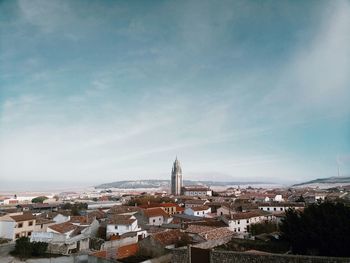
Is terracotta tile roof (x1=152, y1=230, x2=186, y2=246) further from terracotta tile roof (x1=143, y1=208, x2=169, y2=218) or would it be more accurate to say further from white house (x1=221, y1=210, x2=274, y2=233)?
terracotta tile roof (x1=143, y1=208, x2=169, y2=218)

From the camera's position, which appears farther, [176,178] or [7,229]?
[176,178]

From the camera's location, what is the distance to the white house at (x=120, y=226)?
2531 centimetres

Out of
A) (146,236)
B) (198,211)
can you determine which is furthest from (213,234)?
(198,211)

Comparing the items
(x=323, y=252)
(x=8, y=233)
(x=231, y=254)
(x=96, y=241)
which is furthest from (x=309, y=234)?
(x=8, y=233)

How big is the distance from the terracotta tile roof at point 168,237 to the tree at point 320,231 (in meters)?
5.49

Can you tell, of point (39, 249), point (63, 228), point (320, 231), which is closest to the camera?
point (320, 231)

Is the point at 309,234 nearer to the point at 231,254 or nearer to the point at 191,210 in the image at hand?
the point at 231,254

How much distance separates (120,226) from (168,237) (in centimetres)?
939

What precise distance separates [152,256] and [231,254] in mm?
6564

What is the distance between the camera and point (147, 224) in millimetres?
29469

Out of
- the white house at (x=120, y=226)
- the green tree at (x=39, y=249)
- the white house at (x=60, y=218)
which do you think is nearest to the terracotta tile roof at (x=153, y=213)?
the white house at (x=120, y=226)

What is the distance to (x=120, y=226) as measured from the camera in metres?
25.5

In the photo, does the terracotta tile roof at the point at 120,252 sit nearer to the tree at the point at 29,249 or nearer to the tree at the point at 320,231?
the tree at the point at 29,249

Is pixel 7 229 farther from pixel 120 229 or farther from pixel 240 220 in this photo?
pixel 240 220
